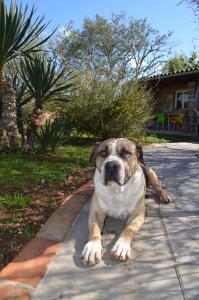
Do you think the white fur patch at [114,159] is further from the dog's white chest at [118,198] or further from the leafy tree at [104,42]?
the leafy tree at [104,42]

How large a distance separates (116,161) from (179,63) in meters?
40.3

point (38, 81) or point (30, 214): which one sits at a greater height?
point (38, 81)

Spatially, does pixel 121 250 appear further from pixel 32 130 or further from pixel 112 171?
pixel 32 130

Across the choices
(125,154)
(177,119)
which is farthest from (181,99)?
(125,154)

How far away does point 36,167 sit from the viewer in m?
6.55

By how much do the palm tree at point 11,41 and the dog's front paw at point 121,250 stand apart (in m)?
4.60

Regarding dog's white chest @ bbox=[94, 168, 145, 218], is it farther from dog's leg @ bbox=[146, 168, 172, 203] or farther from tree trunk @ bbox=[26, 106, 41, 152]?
tree trunk @ bbox=[26, 106, 41, 152]

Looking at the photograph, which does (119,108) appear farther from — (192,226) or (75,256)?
(75,256)

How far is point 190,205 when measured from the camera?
15.6ft

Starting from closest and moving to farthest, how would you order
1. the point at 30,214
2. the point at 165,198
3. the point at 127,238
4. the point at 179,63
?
1. the point at 127,238
2. the point at 30,214
3. the point at 165,198
4. the point at 179,63

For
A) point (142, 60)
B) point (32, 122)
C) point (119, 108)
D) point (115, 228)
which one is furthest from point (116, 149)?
point (142, 60)

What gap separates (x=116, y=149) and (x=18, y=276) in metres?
1.57

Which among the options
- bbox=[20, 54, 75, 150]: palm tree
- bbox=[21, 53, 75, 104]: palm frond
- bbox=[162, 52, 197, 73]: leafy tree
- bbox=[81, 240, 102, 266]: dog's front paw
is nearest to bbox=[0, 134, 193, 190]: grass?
bbox=[20, 54, 75, 150]: palm tree

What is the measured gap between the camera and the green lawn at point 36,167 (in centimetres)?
573
